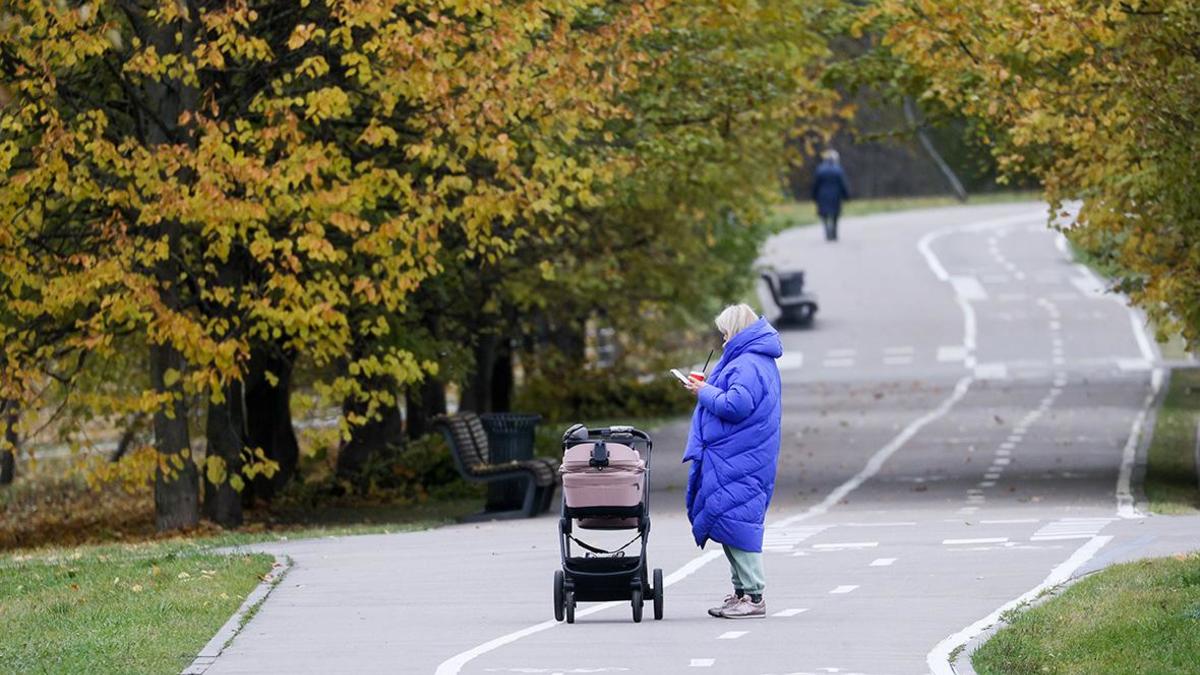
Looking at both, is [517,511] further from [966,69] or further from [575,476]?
[575,476]

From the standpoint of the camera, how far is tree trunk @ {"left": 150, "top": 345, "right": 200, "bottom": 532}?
21922 millimetres

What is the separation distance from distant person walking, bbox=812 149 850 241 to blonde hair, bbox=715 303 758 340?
148 feet

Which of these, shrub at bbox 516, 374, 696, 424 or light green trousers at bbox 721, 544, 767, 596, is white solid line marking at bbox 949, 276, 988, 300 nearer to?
shrub at bbox 516, 374, 696, 424

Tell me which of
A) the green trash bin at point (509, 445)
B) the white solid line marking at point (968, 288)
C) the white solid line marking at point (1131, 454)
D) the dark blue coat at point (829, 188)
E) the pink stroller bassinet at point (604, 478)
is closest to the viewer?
the pink stroller bassinet at point (604, 478)

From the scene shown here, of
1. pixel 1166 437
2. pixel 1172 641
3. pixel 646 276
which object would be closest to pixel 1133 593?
pixel 1172 641

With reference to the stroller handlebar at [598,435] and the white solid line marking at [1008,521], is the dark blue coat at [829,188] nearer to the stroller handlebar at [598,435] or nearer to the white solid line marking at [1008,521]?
the white solid line marking at [1008,521]

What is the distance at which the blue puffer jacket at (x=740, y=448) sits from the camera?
1281 cm

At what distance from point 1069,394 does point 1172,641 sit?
26279 millimetres

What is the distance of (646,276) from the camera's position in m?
34.1

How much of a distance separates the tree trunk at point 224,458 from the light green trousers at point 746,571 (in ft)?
34.9

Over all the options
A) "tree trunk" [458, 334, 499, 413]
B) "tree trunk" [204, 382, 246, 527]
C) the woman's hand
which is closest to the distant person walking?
"tree trunk" [458, 334, 499, 413]

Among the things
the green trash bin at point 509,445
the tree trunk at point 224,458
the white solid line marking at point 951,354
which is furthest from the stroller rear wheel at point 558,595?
the white solid line marking at point 951,354

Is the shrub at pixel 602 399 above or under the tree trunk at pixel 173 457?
under

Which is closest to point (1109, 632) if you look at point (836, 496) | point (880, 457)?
point (836, 496)
